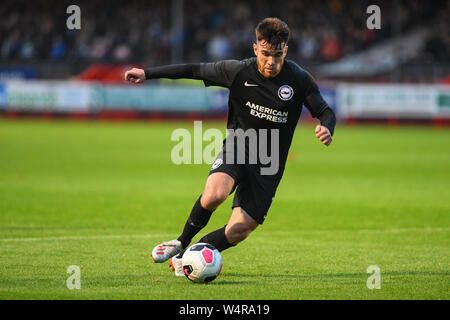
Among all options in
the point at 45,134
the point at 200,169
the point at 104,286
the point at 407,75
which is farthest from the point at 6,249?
the point at 407,75

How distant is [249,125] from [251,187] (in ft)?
1.73

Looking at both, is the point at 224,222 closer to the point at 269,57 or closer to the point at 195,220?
the point at 195,220

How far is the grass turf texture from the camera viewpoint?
244 inches

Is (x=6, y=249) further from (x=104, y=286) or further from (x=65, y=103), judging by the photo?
(x=65, y=103)

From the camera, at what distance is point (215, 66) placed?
678cm

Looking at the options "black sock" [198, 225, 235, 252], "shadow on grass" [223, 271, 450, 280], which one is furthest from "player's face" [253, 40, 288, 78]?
"shadow on grass" [223, 271, 450, 280]

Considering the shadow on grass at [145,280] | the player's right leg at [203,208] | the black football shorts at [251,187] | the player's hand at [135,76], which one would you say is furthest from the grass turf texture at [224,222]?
the player's hand at [135,76]

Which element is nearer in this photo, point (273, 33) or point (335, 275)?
point (273, 33)

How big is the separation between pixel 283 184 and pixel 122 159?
4.89 meters

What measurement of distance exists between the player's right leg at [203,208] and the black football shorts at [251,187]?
0.35 feet

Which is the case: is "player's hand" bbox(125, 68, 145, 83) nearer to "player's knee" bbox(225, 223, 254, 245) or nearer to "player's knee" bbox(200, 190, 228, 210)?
"player's knee" bbox(200, 190, 228, 210)

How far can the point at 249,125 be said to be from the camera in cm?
671

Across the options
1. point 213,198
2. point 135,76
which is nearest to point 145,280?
point 213,198

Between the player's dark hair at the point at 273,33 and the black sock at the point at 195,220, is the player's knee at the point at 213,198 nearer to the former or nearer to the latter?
the black sock at the point at 195,220
